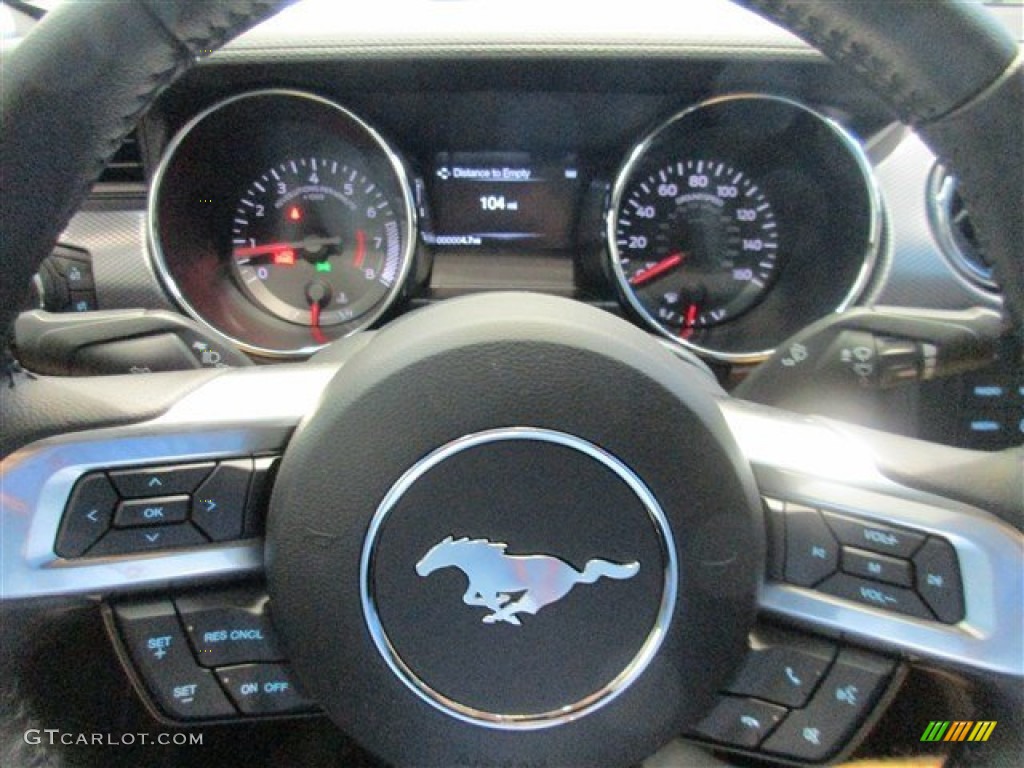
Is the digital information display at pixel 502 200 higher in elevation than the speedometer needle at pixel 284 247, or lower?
higher

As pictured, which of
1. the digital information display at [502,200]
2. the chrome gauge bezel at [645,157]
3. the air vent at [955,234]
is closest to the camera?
the air vent at [955,234]

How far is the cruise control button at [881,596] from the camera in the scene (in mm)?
910

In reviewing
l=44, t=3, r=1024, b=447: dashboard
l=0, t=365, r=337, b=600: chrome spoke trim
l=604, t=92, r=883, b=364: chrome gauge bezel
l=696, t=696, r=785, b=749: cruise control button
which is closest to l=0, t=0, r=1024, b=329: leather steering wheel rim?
l=0, t=365, r=337, b=600: chrome spoke trim

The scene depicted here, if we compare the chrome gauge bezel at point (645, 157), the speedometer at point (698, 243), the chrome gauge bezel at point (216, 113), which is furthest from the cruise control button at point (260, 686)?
the speedometer at point (698, 243)

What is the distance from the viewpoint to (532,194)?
2.29 m

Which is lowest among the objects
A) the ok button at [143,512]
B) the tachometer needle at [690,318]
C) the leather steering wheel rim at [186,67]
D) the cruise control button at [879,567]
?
the tachometer needle at [690,318]

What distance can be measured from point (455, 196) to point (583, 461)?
1521 mm

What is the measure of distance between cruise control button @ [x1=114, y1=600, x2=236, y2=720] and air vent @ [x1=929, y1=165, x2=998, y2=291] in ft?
5.30

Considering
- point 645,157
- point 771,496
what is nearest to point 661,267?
point 645,157

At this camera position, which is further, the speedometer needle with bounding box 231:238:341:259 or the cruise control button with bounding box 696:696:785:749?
the speedometer needle with bounding box 231:238:341:259

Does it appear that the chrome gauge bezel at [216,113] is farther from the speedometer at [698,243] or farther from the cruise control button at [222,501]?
the cruise control button at [222,501]

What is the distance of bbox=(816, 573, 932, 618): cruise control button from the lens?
2.99ft

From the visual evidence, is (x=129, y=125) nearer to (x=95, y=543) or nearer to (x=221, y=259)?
(x=95, y=543)

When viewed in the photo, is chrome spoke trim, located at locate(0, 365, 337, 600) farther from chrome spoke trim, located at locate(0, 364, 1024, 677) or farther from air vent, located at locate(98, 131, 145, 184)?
air vent, located at locate(98, 131, 145, 184)
